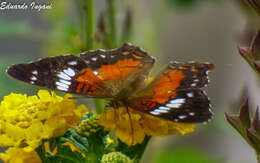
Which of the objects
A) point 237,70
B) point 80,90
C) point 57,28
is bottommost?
point 237,70

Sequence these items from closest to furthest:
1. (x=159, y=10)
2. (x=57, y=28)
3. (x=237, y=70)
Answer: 1. (x=159, y=10)
2. (x=57, y=28)
3. (x=237, y=70)

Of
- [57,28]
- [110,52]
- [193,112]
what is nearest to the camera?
[193,112]

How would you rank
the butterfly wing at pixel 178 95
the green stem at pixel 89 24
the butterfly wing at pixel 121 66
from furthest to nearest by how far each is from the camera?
the green stem at pixel 89 24, the butterfly wing at pixel 121 66, the butterfly wing at pixel 178 95

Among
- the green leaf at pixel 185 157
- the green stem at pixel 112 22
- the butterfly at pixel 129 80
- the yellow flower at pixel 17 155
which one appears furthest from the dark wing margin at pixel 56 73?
the green leaf at pixel 185 157

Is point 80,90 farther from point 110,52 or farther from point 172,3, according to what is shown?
point 172,3

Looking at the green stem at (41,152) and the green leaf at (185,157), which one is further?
the green leaf at (185,157)

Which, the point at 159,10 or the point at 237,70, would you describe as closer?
the point at 159,10

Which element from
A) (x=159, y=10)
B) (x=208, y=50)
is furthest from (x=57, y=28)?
(x=208, y=50)

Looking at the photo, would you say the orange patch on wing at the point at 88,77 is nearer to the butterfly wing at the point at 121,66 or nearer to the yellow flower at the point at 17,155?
the butterfly wing at the point at 121,66
